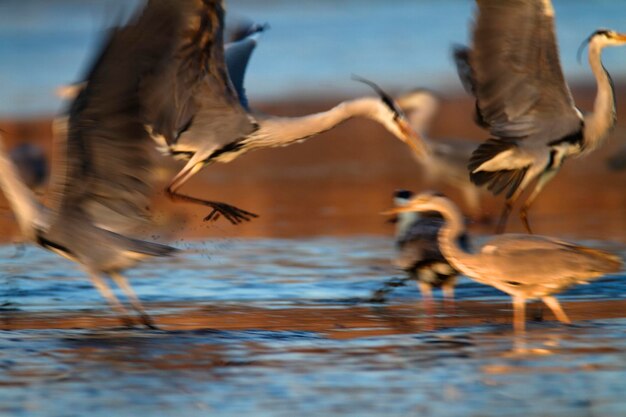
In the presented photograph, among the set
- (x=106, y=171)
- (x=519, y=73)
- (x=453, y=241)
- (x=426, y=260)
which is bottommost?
(x=426, y=260)

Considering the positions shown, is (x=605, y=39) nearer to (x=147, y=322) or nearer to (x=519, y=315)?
(x=519, y=315)

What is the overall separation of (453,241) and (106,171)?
2.13 meters

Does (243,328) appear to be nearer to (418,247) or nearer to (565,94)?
(418,247)

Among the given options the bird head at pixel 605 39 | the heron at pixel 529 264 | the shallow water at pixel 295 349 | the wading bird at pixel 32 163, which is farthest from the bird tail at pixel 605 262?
the wading bird at pixel 32 163

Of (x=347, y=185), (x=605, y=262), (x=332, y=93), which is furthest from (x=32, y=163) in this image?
(x=605, y=262)

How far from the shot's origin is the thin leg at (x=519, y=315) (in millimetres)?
7668

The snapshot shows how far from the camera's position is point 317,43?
77.3 feet

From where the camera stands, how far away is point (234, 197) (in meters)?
14.4

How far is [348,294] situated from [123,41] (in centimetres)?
240

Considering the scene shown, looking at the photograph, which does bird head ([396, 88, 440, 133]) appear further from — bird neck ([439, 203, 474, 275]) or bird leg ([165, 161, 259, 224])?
bird neck ([439, 203, 474, 275])

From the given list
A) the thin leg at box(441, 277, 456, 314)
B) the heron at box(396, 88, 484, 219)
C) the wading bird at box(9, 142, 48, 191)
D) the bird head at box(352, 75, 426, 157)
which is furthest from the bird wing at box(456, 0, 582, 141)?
the wading bird at box(9, 142, 48, 191)

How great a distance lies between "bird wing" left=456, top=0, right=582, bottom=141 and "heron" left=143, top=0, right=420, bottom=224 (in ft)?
2.55

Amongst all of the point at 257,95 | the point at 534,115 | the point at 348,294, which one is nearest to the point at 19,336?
the point at 348,294

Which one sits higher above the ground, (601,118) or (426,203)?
(601,118)
